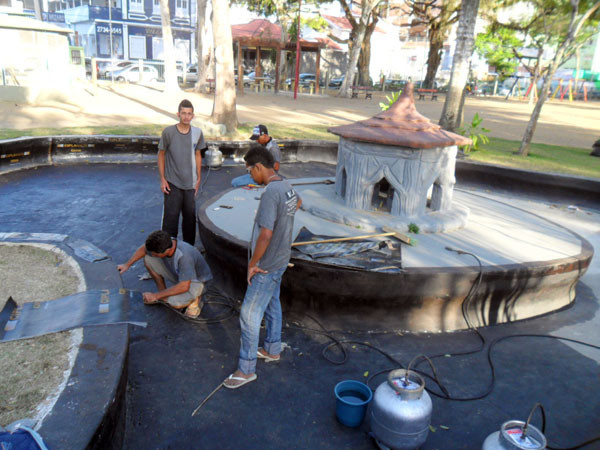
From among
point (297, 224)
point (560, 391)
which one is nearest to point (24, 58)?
point (297, 224)

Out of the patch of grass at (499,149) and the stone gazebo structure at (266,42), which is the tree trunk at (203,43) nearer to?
the stone gazebo structure at (266,42)

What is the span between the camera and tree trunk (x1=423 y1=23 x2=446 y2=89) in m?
34.3

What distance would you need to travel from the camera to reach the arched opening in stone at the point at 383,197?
21.0 ft

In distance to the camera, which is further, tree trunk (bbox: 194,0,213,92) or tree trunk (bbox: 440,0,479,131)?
tree trunk (bbox: 194,0,213,92)

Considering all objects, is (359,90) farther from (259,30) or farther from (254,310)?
(254,310)

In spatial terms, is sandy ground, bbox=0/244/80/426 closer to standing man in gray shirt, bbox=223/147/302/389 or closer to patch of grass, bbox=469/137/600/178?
standing man in gray shirt, bbox=223/147/302/389

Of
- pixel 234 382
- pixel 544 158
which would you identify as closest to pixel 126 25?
pixel 544 158

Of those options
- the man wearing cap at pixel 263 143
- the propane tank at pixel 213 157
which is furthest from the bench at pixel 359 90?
the man wearing cap at pixel 263 143

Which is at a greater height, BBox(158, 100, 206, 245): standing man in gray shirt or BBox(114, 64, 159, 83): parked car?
BBox(114, 64, 159, 83): parked car

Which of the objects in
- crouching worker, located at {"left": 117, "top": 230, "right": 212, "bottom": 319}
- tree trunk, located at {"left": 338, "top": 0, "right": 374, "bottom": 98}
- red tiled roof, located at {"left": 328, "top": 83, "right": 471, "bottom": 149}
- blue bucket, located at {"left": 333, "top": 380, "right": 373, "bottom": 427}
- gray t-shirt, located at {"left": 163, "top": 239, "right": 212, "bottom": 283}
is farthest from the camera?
tree trunk, located at {"left": 338, "top": 0, "right": 374, "bottom": 98}

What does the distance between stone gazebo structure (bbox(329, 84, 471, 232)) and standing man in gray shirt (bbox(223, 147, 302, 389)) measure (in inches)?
102

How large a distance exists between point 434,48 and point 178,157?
35.2 meters

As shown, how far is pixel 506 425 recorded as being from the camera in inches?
104

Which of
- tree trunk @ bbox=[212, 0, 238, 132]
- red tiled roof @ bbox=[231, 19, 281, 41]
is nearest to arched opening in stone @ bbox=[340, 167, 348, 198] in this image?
tree trunk @ bbox=[212, 0, 238, 132]
